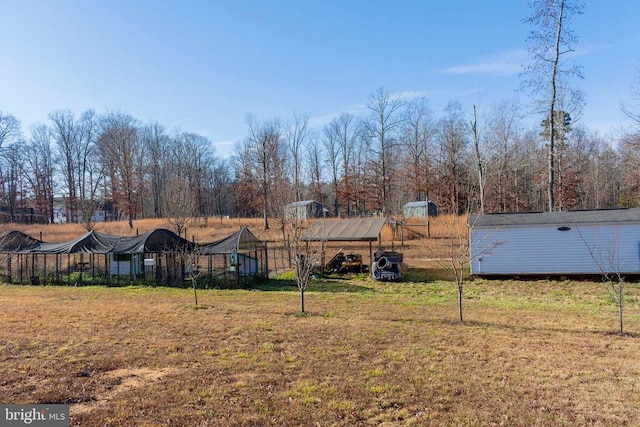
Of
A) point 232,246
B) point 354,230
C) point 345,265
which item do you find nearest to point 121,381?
point 232,246

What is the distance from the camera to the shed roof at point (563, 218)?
57.6 ft

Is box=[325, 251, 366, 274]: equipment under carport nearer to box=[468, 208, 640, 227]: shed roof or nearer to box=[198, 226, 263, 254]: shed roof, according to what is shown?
box=[198, 226, 263, 254]: shed roof

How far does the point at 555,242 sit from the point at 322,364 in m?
15.7

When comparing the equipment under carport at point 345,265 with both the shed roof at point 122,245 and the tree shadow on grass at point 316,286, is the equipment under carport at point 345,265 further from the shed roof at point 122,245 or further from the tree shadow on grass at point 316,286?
the shed roof at point 122,245

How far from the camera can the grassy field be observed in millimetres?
4719

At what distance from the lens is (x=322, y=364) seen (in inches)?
255

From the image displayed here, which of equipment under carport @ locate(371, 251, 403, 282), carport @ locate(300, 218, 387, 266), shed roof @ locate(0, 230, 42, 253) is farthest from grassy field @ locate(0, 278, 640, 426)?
shed roof @ locate(0, 230, 42, 253)

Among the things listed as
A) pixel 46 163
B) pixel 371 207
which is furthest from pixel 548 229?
pixel 46 163

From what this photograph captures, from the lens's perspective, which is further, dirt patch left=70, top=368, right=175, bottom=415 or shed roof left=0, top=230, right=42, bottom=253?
shed roof left=0, top=230, right=42, bottom=253

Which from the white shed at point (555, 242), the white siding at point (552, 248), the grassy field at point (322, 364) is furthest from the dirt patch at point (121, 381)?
the white siding at point (552, 248)

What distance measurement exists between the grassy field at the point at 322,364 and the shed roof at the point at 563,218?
656 centimetres

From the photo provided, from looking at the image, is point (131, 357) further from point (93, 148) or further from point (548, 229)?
point (93, 148)

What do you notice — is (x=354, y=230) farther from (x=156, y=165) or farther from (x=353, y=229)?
(x=156, y=165)

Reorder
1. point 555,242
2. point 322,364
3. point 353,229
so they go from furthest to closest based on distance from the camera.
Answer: point 353,229 → point 555,242 → point 322,364
